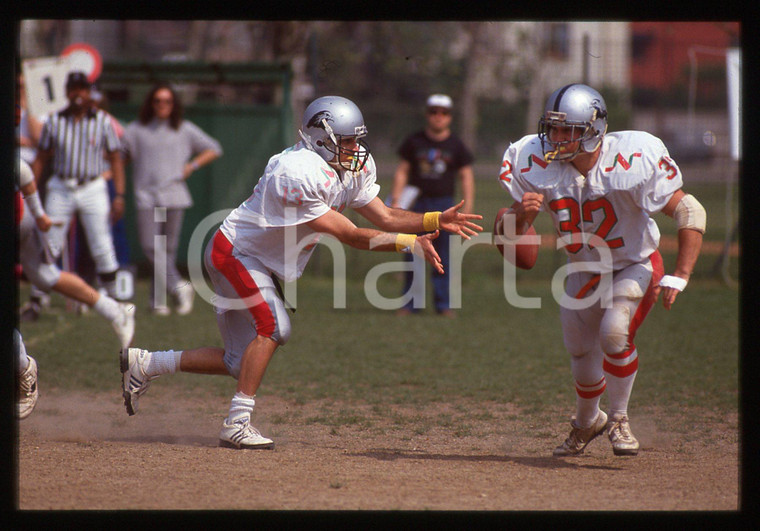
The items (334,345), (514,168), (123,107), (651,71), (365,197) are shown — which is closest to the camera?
(514,168)

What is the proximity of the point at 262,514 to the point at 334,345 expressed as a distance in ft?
15.3

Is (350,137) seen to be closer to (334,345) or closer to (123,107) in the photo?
(334,345)

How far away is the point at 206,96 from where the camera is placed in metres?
14.6

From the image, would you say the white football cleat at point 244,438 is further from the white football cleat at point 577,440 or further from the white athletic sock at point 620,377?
the white athletic sock at point 620,377

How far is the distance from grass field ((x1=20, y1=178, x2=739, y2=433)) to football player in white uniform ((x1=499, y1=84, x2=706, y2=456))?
0.96 metres

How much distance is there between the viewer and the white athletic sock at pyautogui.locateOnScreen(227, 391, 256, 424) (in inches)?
203

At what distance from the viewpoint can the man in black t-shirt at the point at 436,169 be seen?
9953mm

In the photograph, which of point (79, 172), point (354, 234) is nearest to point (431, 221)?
point (354, 234)

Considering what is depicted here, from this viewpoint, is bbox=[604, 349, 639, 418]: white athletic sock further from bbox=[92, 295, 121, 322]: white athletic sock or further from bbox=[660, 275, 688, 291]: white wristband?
bbox=[92, 295, 121, 322]: white athletic sock

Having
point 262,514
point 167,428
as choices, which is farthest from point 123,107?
point 262,514

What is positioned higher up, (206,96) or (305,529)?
(206,96)

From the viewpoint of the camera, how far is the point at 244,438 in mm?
5152

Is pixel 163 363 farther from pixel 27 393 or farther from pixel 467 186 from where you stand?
pixel 467 186

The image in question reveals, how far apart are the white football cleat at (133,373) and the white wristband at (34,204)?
4.47 ft
